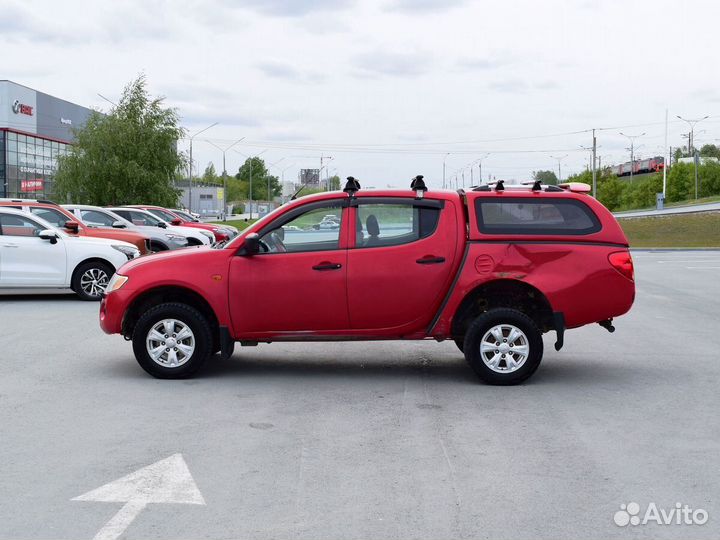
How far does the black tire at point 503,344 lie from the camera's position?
8805 millimetres

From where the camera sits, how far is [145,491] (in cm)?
555

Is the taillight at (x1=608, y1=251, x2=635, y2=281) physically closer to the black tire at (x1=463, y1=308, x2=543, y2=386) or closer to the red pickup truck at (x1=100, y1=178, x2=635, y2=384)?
the red pickup truck at (x1=100, y1=178, x2=635, y2=384)

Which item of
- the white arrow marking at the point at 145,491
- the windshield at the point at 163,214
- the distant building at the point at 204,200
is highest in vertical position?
the distant building at the point at 204,200

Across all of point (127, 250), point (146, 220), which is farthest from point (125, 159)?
point (127, 250)

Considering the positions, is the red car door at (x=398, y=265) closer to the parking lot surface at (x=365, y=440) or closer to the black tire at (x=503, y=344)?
the black tire at (x=503, y=344)

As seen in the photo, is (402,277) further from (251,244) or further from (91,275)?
(91,275)

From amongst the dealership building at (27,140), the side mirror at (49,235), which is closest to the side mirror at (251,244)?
the side mirror at (49,235)

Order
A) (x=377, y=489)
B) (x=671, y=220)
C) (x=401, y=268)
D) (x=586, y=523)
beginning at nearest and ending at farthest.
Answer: (x=586, y=523), (x=377, y=489), (x=401, y=268), (x=671, y=220)

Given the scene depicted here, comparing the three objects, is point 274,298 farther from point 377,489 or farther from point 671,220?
point 671,220

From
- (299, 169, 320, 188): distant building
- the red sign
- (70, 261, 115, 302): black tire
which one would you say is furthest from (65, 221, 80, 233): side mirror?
the red sign

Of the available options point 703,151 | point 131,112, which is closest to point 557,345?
point 131,112

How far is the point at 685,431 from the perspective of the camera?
23.3ft

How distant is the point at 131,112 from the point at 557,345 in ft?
144

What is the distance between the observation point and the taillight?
Result: 9.05 meters
